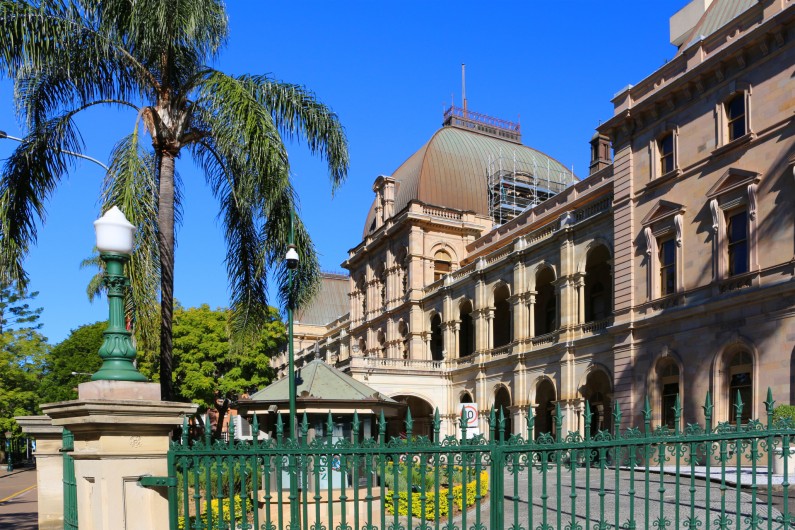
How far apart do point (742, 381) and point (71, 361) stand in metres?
44.3

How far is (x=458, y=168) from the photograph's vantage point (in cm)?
4891

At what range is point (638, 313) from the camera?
25766mm

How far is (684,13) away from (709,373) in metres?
18.3

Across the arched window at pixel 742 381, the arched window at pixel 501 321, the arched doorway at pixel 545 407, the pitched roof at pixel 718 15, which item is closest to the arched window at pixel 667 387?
the arched window at pixel 742 381

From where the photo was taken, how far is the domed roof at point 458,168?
4756cm

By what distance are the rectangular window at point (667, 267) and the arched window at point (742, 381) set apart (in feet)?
11.1

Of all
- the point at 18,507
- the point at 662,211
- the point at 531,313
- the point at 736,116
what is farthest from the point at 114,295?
the point at 531,313

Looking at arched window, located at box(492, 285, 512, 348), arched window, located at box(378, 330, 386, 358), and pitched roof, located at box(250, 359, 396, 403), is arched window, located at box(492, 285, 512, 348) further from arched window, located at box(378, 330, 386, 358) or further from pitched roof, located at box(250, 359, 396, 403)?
pitched roof, located at box(250, 359, 396, 403)

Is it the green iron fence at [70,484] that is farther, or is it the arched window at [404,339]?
the arched window at [404,339]

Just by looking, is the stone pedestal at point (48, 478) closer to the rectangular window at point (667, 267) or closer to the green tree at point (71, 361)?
the rectangular window at point (667, 267)

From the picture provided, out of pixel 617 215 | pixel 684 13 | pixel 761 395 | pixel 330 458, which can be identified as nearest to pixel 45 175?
pixel 330 458

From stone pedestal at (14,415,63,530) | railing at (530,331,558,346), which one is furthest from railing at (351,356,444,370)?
stone pedestal at (14,415,63,530)

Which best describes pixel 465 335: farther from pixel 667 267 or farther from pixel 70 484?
pixel 70 484

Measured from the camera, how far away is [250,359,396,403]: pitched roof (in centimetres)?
1399
